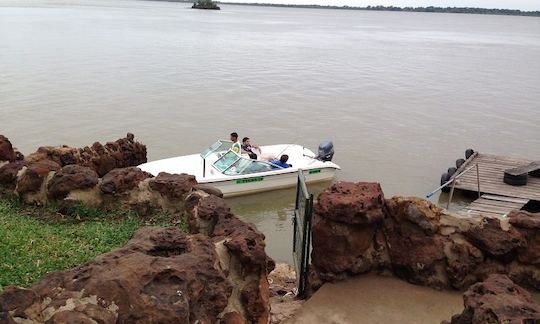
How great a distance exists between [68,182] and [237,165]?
26.2 feet

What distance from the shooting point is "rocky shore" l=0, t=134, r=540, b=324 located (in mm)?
4781

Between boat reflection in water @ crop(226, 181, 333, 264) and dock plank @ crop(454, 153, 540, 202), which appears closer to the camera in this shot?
boat reflection in water @ crop(226, 181, 333, 264)

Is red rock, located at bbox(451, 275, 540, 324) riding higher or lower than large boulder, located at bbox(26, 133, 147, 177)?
higher

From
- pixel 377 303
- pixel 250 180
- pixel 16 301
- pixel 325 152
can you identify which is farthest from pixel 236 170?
pixel 16 301

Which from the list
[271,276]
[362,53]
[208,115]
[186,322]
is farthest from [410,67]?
[186,322]

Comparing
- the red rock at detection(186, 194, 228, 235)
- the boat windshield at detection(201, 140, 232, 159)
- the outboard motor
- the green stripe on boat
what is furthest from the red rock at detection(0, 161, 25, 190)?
the outboard motor

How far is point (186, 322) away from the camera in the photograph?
4977mm

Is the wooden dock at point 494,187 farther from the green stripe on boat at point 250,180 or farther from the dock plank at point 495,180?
the green stripe on boat at point 250,180

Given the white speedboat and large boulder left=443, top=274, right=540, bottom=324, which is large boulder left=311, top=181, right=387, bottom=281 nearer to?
large boulder left=443, top=274, right=540, bottom=324

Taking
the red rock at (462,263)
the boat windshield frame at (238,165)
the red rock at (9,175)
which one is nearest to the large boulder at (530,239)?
the red rock at (462,263)

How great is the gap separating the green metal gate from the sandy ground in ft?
1.74

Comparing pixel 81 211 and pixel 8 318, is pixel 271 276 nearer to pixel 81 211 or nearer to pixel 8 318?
pixel 81 211

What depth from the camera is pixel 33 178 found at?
30.3 ft

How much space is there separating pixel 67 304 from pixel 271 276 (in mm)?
6940
